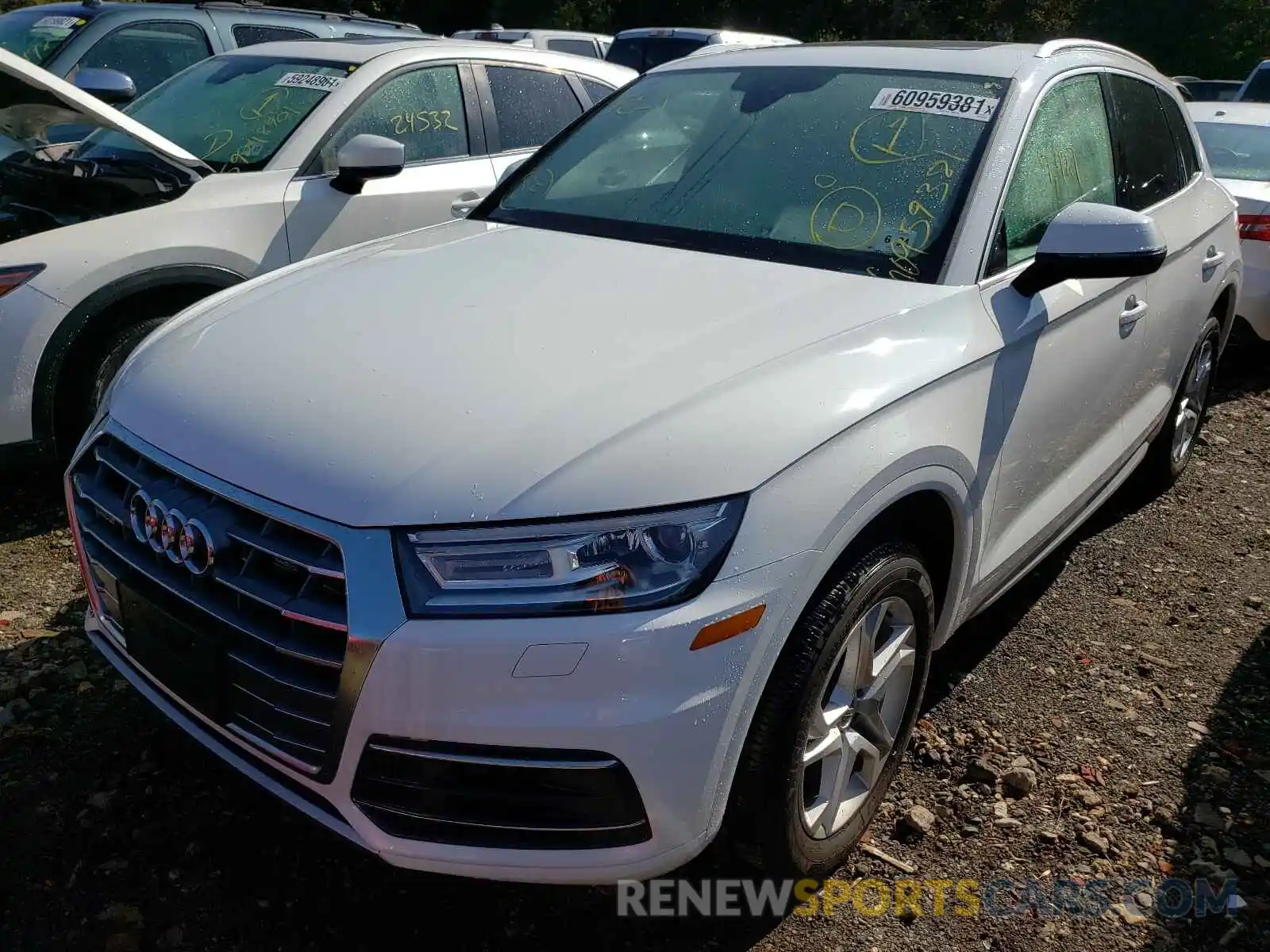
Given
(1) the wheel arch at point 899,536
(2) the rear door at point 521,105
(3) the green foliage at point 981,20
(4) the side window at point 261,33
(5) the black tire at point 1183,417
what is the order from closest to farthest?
1. (1) the wheel arch at point 899,536
2. (5) the black tire at point 1183,417
3. (2) the rear door at point 521,105
4. (4) the side window at point 261,33
5. (3) the green foliage at point 981,20

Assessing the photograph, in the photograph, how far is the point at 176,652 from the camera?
2.04 meters

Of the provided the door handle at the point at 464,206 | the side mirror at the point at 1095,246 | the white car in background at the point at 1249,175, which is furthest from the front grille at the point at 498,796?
the white car in background at the point at 1249,175

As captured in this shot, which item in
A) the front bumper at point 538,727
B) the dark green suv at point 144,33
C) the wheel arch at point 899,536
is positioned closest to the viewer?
the front bumper at point 538,727

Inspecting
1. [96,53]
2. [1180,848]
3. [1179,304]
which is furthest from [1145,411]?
[96,53]

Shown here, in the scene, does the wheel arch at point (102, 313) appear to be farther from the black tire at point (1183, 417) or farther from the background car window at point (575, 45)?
the background car window at point (575, 45)

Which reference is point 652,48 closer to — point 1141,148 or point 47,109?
point 47,109

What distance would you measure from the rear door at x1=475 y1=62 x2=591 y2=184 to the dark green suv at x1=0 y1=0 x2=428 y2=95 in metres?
1.94

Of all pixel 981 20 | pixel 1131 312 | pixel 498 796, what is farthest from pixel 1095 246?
pixel 981 20

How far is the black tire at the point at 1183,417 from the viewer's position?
424cm

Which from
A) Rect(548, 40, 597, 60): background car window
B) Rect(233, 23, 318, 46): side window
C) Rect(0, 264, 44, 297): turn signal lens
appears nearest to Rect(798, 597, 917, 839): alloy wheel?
Rect(0, 264, 44, 297): turn signal lens

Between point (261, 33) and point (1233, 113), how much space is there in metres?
6.65

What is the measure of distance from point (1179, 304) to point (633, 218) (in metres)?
2.02

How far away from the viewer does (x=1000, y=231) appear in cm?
269

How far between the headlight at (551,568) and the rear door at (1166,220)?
2252 mm
